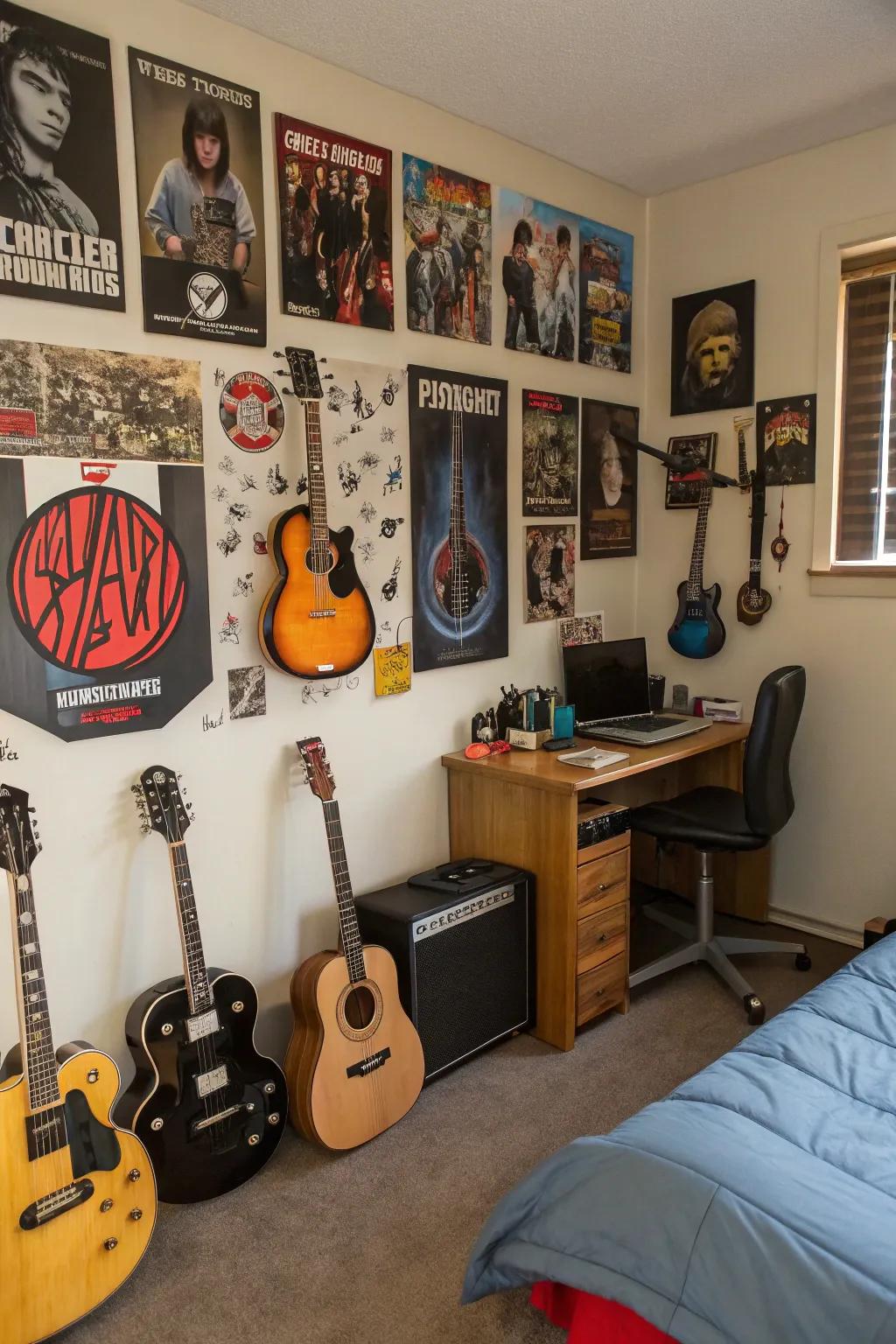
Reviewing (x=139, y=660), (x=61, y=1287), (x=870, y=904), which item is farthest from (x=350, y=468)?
(x=870, y=904)

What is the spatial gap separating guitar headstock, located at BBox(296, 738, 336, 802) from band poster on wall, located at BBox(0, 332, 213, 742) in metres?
0.33

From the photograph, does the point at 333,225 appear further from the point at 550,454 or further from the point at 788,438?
the point at 788,438

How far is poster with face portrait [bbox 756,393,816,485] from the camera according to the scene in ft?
10.3

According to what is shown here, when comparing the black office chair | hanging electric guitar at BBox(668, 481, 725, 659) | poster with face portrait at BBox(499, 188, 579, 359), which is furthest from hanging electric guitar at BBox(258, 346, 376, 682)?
hanging electric guitar at BBox(668, 481, 725, 659)

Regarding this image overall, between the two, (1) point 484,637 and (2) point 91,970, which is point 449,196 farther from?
(2) point 91,970

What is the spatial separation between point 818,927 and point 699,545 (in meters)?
1.45

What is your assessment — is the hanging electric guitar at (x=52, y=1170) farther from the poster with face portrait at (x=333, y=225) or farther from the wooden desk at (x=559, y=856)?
the poster with face portrait at (x=333, y=225)

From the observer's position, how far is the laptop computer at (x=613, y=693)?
3150mm

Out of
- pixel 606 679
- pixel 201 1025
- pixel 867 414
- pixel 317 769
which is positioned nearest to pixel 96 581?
pixel 317 769

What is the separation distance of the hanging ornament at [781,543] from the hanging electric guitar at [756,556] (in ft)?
0.17

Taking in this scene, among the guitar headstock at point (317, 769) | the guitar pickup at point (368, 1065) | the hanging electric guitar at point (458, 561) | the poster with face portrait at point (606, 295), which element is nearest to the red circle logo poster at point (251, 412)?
the hanging electric guitar at point (458, 561)

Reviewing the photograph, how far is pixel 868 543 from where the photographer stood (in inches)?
122

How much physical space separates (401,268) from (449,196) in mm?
317

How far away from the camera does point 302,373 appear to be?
7.70 feet
